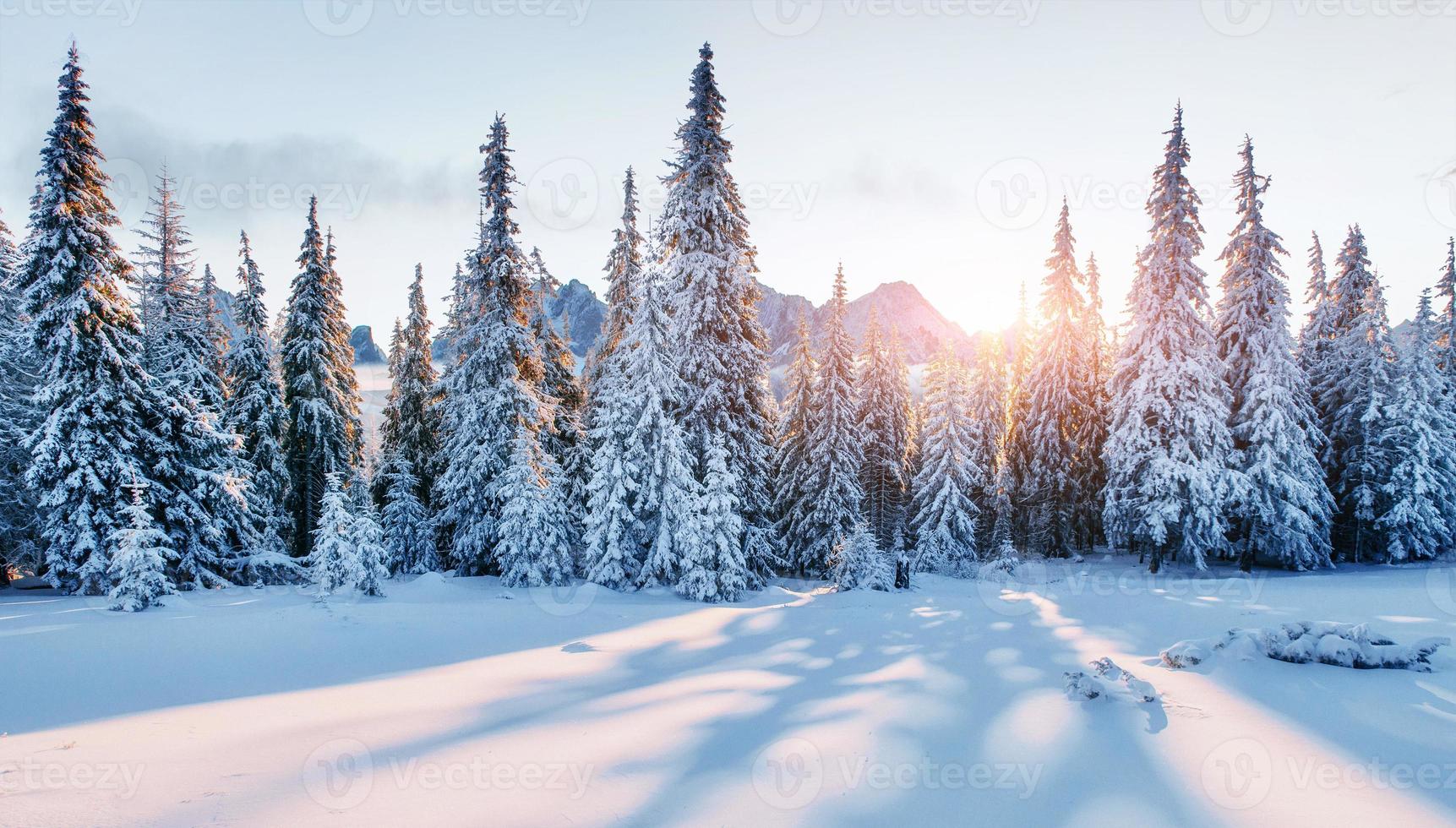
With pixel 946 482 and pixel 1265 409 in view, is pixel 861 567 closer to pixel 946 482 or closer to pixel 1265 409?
pixel 946 482

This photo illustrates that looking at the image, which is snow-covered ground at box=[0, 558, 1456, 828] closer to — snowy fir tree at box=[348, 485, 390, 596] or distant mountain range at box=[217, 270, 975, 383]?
snowy fir tree at box=[348, 485, 390, 596]

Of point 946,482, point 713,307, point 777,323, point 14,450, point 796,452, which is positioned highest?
point 777,323

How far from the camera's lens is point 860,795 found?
18.4ft

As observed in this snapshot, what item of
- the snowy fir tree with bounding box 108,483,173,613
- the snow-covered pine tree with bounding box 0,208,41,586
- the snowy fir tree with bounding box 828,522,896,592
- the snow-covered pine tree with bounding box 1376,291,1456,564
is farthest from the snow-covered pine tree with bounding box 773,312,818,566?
the snow-covered pine tree with bounding box 0,208,41,586

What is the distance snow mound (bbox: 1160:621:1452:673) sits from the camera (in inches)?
334

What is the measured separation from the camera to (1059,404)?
28.4 meters

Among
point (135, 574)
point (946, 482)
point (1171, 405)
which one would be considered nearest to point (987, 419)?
point (946, 482)

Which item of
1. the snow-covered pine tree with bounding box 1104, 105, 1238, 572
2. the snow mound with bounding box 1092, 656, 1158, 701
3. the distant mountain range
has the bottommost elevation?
the snow mound with bounding box 1092, 656, 1158, 701

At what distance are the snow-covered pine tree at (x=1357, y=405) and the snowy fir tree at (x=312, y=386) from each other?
130 feet

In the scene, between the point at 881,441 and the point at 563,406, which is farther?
the point at 881,441

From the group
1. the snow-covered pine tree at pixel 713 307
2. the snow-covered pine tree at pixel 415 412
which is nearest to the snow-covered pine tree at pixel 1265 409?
the snow-covered pine tree at pixel 713 307

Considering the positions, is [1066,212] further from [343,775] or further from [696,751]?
[343,775]

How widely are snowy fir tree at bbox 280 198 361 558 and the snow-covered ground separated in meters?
12.4

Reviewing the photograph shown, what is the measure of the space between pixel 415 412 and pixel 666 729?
85.7ft
